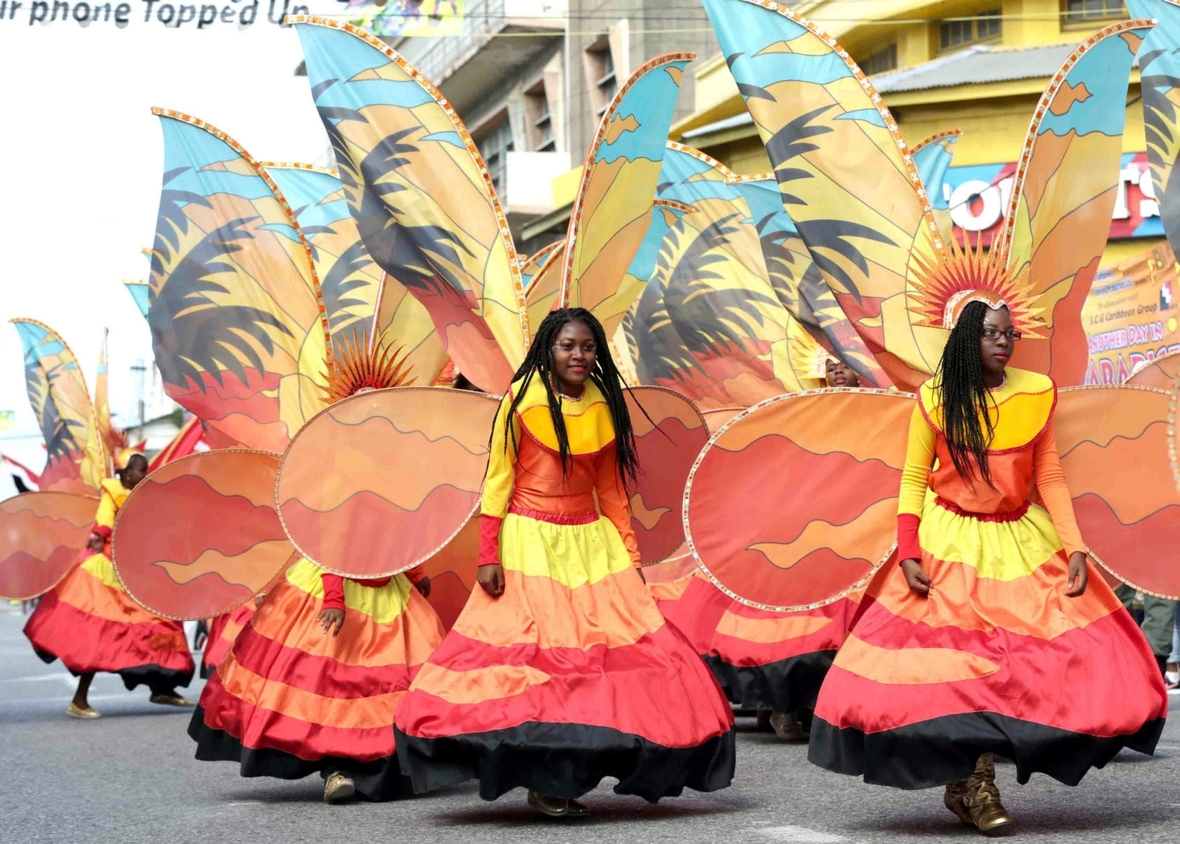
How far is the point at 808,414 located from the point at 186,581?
3010 mm

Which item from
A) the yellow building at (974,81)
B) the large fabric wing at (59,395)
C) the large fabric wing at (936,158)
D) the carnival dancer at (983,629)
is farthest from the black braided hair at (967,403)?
the yellow building at (974,81)

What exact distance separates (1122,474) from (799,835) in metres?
1.85

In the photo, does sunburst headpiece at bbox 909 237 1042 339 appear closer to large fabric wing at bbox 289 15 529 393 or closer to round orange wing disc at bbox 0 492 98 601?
large fabric wing at bbox 289 15 529 393

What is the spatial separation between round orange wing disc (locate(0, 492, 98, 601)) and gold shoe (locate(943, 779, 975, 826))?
790cm

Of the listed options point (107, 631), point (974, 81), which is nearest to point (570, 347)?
point (107, 631)

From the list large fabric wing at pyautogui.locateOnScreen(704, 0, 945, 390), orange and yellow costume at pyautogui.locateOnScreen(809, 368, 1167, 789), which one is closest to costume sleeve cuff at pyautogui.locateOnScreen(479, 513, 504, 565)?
orange and yellow costume at pyautogui.locateOnScreen(809, 368, 1167, 789)

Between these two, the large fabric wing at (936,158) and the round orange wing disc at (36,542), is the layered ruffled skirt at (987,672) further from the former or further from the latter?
the round orange wing disc at (36,542)

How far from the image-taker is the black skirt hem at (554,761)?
5.58 meters

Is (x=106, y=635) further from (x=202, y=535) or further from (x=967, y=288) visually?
(x=967, y=288)

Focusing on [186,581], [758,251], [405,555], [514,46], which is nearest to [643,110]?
[405,555]

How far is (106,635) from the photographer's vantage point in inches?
442

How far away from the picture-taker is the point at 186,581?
296 inches

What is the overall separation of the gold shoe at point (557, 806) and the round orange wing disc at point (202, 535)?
209 cm

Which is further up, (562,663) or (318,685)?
(562,663)
